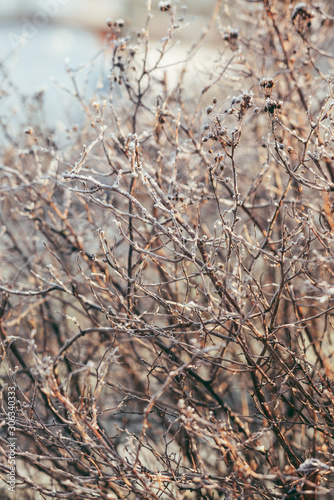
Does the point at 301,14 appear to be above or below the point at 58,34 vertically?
below

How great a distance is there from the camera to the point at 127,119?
17.9 ft

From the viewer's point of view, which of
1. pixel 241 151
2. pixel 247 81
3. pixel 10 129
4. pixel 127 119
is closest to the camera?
pixel 127 119

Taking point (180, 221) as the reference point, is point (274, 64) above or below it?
above

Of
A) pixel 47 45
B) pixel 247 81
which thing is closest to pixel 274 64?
pixel 247 81

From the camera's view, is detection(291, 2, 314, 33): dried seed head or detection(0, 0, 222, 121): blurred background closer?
detection(291, 2, 314, 33): dried seed head

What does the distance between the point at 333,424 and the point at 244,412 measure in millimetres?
3301

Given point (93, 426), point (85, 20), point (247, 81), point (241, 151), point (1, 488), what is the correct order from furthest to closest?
point (85, 20) → point (241, 151) → point (247, 81) → point (1, 488) → point (93, 426)

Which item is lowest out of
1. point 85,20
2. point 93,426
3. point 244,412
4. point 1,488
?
point 1,488

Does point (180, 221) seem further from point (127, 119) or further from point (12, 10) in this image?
point (12, 10)

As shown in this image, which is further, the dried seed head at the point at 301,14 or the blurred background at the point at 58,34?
the blurred background at the point at 58,34

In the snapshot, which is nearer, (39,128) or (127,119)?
(127,119)

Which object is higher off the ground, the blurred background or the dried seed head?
the blurred background

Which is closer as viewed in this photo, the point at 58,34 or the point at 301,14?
the point at 301,14

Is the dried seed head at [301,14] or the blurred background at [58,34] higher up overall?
the blurred background at [58,34]
